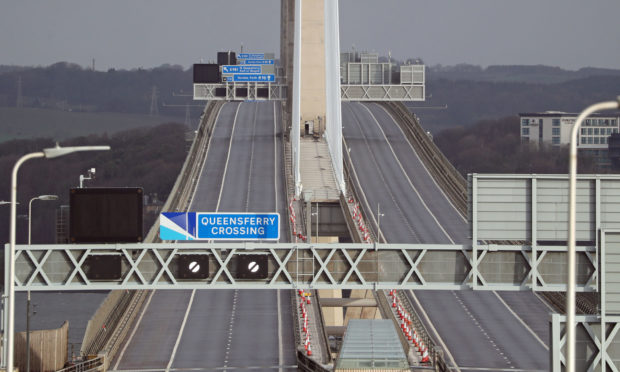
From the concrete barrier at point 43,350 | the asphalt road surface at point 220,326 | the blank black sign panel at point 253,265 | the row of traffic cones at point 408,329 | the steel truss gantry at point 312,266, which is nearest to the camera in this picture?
the steel truss gantry at point 312,266

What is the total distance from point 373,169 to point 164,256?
339ft

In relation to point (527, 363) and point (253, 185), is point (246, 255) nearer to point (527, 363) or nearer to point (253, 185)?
point (527, 363)

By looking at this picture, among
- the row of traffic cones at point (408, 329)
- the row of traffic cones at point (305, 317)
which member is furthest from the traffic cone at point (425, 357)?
the row of traffic cones at point (305, 317)

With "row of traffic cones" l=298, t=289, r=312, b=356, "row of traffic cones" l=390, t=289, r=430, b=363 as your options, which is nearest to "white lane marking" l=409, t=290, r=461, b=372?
"row of traffic cones" l=390, t=289, r=430, b=363

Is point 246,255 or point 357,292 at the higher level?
point 246,255

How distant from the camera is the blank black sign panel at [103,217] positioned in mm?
45906

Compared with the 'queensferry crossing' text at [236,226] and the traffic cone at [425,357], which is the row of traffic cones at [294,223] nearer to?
the traffic cone at [425,357]

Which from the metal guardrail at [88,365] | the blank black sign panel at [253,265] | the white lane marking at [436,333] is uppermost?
the blank black sign panel at [253,265]

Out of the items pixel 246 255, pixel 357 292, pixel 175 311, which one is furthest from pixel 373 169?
pixel 246 255

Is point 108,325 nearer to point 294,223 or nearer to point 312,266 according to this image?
point 312,266

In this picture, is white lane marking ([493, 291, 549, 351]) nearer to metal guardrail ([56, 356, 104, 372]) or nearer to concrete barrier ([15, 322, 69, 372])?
metal guardrail ([56, 356, 104, 372])

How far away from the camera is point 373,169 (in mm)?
149750

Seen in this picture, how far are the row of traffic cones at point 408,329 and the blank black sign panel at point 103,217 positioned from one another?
2753cm

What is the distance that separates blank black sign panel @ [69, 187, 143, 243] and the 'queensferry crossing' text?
6396 millimetres
